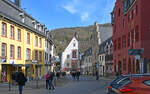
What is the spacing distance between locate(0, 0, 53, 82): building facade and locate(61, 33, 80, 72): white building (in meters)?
51.9

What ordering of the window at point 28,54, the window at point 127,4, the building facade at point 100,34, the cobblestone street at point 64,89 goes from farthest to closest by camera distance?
the building facade at point 100,34 < the window at point 28,54 < the window at point 127,4 < the cobblestone street at point 64,89

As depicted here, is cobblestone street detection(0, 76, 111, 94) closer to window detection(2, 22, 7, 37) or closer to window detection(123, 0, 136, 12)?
→ window detection(2, 22, 7, 37)

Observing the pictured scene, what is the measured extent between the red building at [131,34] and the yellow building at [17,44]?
1271 centimetres

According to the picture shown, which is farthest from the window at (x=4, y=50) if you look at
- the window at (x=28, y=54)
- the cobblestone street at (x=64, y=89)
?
the window at (x=28, y=54)

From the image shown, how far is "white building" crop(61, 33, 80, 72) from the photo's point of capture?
9750cm

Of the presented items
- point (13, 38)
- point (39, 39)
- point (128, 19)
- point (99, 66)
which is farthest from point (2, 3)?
point (99, 66)

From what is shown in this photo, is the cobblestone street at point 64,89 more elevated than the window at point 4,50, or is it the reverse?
the window at point 4,50

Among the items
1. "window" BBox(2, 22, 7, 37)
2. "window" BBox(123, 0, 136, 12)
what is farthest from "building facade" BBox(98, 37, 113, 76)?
"window" BBox(2, 22, 7, 37)

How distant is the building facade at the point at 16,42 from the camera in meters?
30.5

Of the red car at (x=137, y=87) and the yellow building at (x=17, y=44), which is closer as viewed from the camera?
the red car at (x=137, y=87)

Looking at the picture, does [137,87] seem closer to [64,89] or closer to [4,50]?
[64,89]

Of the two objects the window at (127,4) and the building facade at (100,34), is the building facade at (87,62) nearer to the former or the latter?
the building facade at (100,34)

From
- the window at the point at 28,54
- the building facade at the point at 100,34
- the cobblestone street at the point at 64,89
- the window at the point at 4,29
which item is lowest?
the cobblestone street at the point at 64,89

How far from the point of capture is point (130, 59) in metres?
38.8
